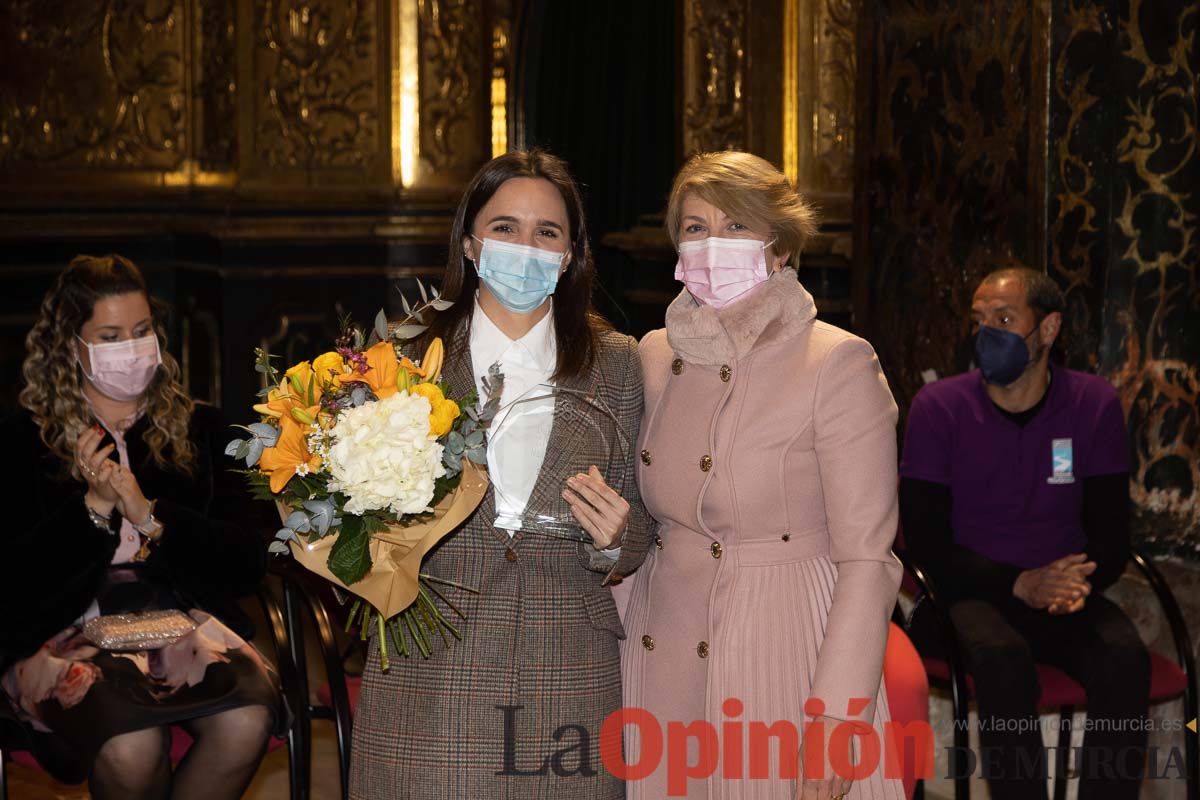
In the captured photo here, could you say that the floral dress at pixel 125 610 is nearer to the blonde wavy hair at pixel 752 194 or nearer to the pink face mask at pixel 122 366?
the pink face mask at pixel 122 366

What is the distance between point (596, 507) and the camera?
240 centimetres

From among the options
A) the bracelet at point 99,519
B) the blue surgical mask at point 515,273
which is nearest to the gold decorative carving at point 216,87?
the bracelet at point 99,519

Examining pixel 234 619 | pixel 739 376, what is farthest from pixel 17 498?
pixel 739 376

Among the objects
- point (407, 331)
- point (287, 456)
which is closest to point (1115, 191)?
point (407, 331)

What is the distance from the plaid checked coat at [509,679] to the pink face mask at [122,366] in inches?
53.0

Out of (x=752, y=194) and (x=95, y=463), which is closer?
(x=752, y=194)

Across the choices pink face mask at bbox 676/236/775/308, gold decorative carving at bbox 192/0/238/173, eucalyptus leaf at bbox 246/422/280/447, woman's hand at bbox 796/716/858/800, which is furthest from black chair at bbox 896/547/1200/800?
gold decorative carving at bbox 192/0/238/173

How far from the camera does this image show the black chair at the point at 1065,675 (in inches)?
136

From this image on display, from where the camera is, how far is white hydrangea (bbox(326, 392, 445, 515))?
85.9 inches

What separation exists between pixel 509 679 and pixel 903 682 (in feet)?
2.79

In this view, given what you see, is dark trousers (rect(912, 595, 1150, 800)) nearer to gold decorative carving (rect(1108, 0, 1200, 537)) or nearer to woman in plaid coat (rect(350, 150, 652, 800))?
gold decorative carving (rect(1108, 0, 1200, 537))

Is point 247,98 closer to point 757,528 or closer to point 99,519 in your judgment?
point 99,519

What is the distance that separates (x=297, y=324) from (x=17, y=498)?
491 cm

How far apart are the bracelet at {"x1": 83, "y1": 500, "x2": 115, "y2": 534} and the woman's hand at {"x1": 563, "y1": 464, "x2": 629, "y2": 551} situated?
4.97 ft
